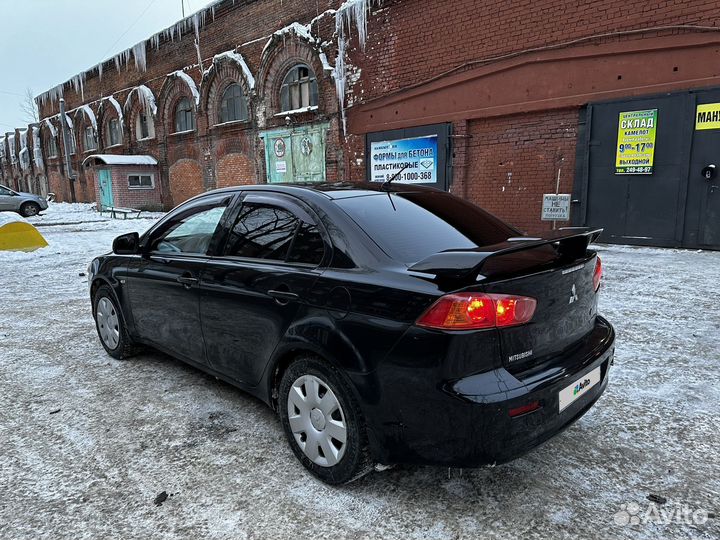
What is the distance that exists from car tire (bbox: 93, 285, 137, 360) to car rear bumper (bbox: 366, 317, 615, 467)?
281 centimetres

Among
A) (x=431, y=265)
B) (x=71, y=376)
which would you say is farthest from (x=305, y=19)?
(x=431, y=265)

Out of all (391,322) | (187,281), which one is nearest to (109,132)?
(187,281)

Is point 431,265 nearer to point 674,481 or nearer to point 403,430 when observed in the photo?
point 403,430

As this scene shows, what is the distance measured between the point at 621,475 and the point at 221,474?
2.07 meters

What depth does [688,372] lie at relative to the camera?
3.56 metres

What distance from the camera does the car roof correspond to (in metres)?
2.75

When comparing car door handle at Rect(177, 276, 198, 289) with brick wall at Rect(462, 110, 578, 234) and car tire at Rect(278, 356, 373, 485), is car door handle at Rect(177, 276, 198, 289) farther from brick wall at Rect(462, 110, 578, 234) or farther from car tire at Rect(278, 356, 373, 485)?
brick wall at Rect(462, 110, 578, 234)

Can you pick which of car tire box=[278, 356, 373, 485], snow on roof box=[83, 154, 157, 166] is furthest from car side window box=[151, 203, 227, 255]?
snow on roof box=[83, 154, 157, 166]

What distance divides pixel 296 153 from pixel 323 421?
14.4 m

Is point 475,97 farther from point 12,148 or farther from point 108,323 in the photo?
point 12,148

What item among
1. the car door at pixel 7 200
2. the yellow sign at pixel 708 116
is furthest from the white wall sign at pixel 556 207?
the car door at pixel 7 200

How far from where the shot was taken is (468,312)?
1.92 m

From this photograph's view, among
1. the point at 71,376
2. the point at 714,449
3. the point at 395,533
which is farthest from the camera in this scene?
the point at 71,376

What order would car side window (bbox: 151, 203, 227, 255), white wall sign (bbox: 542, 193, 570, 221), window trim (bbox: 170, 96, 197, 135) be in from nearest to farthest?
car side window (bbox: 151, 203, 227, 255) < white wall sign (bbox: 542, 193, 570, 221) < window trim (bbox: 170, 96, 197, 135)
